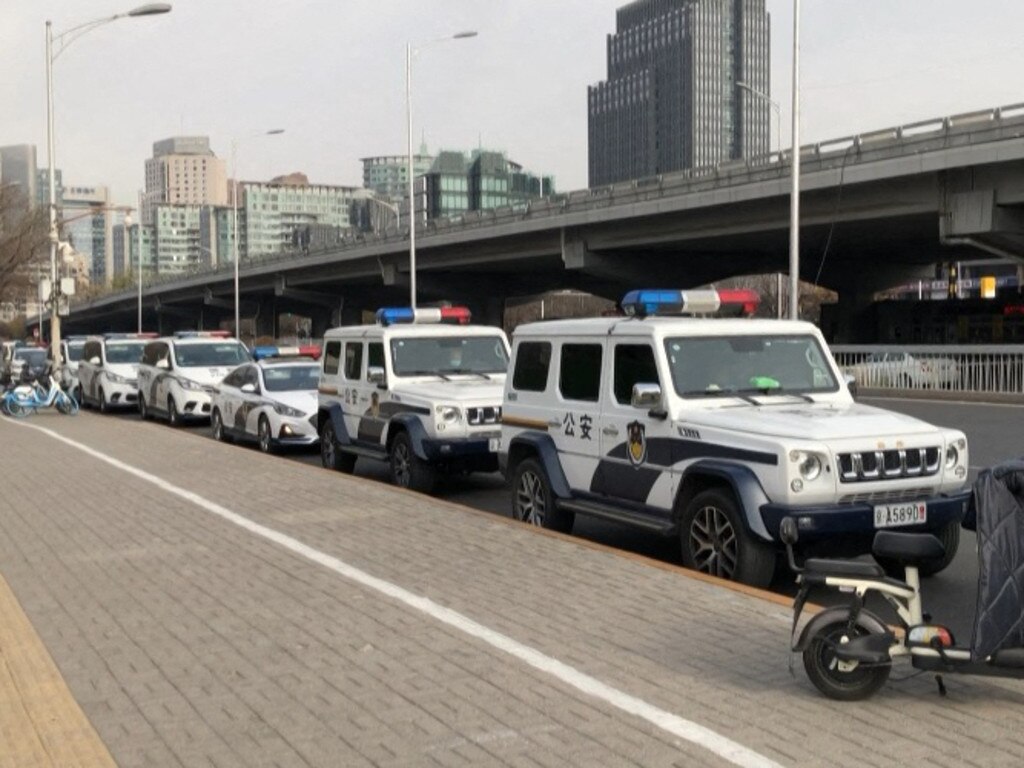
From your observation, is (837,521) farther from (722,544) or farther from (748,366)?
(748,366)

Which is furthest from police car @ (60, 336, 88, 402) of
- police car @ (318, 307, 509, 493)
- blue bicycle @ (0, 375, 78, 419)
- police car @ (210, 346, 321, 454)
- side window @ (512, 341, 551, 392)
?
side window @ (512, 341, 551, 392)

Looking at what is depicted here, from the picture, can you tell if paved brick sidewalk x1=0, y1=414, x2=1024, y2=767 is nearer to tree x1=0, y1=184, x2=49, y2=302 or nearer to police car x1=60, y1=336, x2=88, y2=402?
police car x1=60, y1=336, x2=88, y2=402

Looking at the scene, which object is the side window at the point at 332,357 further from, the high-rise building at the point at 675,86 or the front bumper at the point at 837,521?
the high-rise building at the point at 675,86

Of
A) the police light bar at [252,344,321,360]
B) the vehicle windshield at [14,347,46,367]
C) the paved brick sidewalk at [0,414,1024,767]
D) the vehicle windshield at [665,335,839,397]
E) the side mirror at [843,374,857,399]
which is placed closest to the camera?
the paved brick sidewalk at [0,414,1024,767]

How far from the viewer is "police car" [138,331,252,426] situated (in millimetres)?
24344

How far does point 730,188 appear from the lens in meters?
42.6

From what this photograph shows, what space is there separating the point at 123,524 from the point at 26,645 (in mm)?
4242

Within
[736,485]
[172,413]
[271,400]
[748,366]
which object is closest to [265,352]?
[271,400]

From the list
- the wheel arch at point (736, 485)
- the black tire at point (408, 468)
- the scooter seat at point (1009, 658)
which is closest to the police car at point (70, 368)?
the black tire at point (408, 468)

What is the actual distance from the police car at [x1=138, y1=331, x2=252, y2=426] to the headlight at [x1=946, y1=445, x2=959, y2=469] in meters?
17.3

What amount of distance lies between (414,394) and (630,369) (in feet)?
14.4

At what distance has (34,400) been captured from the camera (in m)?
27.3

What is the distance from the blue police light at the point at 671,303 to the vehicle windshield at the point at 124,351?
21805 mm

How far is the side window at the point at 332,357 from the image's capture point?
621 inches
